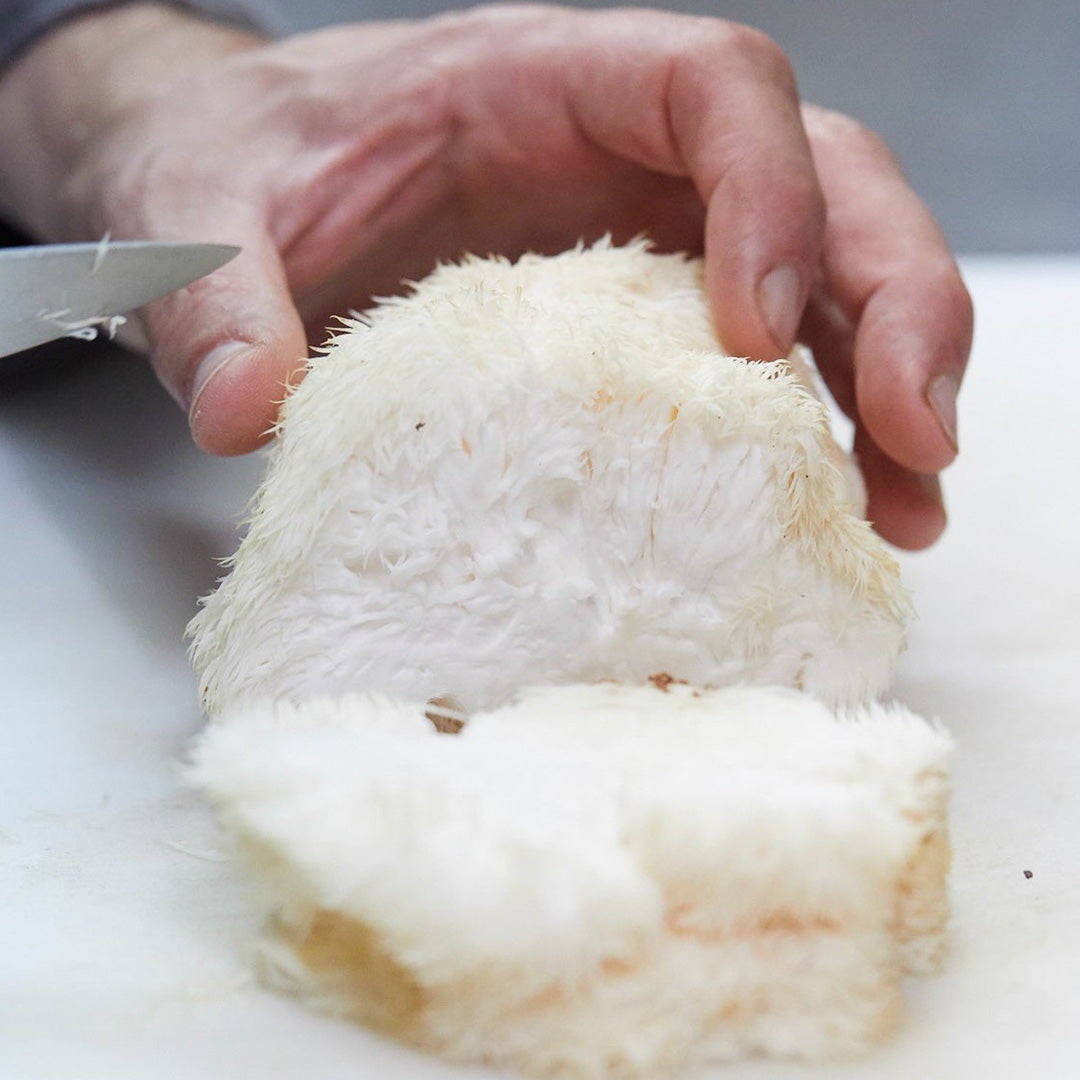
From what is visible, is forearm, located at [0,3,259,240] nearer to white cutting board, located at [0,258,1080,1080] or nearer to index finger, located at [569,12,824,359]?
white cutting board, located at [0,258,1080,1080]

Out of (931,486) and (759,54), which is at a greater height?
(759,54)

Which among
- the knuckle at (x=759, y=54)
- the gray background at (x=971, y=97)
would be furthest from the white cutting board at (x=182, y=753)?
the gray background at (x=971, y=97)

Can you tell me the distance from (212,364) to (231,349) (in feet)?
0.04

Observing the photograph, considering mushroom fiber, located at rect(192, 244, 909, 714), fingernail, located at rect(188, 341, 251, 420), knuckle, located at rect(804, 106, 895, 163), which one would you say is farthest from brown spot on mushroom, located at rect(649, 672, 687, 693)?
knuckle, located at rect(804, 106, 895, 163)

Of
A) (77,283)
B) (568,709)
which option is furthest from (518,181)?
(568,709)

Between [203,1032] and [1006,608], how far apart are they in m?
0.61

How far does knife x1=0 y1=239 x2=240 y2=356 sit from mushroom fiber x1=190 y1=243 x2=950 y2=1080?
0.11 m

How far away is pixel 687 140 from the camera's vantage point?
0.86 meters

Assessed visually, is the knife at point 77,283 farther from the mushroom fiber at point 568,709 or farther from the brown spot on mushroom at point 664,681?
the brown spot on mushroom at point 664,681

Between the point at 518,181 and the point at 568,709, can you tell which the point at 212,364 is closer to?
the point at 568,709

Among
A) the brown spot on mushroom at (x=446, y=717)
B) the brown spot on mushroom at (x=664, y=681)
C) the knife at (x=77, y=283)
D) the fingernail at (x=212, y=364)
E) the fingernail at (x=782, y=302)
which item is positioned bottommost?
the brown spot on mushroom at (x=446, y=717)

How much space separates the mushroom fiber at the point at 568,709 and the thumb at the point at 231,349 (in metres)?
0.10

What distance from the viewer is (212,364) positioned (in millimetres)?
671

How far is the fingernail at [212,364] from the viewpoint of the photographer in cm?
66
